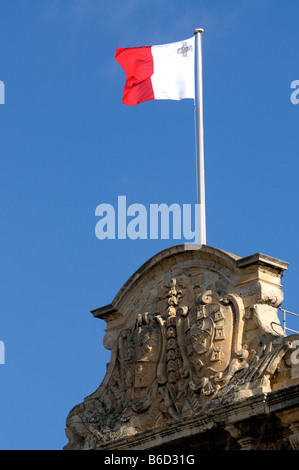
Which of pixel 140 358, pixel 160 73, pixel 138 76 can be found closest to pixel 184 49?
pixel 160 73

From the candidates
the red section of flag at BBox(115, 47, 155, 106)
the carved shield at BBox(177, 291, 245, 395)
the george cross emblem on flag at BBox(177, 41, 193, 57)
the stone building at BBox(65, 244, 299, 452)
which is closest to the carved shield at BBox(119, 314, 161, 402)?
the stone building at BBox(65, 244, 299, 452)

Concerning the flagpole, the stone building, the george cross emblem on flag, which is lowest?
the stone building

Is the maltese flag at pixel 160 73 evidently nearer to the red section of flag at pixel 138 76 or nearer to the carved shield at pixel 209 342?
the red section of flag at pixel 138 76

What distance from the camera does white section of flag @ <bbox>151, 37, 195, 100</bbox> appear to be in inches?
963

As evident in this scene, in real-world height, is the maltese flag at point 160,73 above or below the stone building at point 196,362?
above

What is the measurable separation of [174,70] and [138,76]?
72cm

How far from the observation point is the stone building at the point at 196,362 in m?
20.0

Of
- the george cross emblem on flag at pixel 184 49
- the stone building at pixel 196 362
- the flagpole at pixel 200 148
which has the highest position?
the george cross emblem on flag at pixel 184 49

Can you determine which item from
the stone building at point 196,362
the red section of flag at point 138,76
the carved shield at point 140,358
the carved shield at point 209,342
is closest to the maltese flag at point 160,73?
the red section of flag at point 138,76

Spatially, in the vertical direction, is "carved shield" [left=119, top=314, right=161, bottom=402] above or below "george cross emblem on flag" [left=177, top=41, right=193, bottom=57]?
below

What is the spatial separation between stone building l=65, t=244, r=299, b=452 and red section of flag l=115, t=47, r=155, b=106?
3543 mm

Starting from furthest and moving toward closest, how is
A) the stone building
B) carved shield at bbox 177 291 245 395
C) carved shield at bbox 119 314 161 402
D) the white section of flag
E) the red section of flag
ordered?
the red section of flag < the white section of flag < carved shield at bbox 119 314 161 402 < carved shield at bbox 177 291 245 395 < the stone building

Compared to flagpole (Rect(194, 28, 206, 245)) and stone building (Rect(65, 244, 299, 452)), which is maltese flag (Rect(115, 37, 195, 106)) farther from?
stone building (Rect(65, 244, 299, 452))

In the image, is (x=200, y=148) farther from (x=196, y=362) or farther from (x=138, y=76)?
(x=196, y=362)
